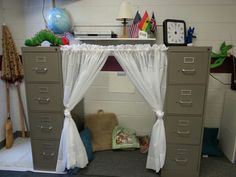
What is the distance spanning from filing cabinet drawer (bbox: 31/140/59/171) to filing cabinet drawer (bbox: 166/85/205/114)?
1.20 m

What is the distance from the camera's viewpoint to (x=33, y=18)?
8.59ft


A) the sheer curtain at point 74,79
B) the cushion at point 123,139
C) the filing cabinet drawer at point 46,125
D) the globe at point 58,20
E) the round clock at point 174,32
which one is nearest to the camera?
the sheer curtain at point 74,79

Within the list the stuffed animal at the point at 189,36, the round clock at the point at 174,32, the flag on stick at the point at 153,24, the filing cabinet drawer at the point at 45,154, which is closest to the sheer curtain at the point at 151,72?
the round clock at the point at 174,32

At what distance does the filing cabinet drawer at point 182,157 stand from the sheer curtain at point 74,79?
898 mm

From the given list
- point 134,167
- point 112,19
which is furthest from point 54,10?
point 134,167

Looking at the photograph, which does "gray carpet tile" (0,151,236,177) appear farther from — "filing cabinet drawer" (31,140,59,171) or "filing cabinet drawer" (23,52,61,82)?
"filing cabinet drawer" (23,52,61,82)

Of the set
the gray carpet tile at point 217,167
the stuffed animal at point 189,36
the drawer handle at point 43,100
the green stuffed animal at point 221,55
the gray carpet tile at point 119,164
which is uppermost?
the stuffed animal at point 189,36

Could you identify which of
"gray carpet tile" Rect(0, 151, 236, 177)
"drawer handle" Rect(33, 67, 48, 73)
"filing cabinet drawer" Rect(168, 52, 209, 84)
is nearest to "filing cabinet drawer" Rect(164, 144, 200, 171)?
"gray carpet tile" Rect(0, 151, 236, 177)

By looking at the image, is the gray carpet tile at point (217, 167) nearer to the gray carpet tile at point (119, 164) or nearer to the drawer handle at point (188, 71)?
the gray carpet tile at point (119, 164)

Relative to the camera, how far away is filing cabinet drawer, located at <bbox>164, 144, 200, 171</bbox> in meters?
1.97

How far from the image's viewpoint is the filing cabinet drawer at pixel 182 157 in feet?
6.48

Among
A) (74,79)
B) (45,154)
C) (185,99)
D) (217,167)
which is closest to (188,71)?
(185,99)

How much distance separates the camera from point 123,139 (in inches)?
101

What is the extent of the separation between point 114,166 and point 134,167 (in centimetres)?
22
